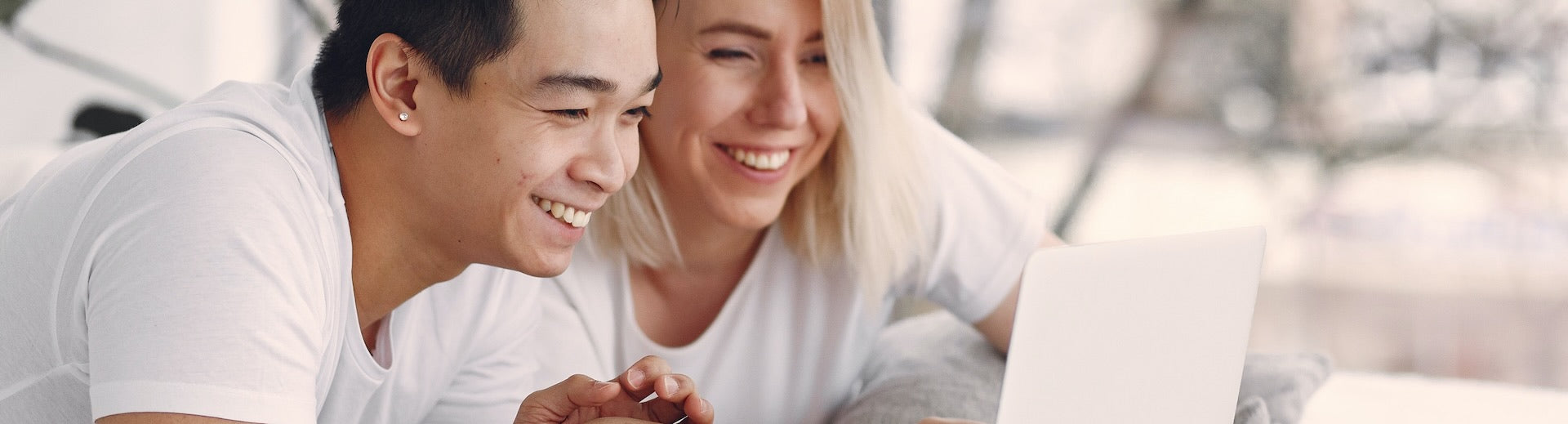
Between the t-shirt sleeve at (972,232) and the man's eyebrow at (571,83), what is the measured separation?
688 mm

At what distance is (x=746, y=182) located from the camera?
1.56 m

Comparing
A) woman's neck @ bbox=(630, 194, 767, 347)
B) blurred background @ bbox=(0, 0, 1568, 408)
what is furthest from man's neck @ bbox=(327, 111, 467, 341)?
blurred background @ bbox=(0, 0, 1568, 408)

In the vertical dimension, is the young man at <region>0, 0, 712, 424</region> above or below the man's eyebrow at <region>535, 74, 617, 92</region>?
below

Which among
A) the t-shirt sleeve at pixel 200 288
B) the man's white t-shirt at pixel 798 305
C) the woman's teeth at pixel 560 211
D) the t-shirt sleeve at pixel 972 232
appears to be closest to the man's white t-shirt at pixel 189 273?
the t-shirt sleeve at pixel 200 288

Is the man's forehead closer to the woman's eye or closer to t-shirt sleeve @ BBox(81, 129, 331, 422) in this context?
t-shirt sleeve @ BBox(81, 129, 331, 422)

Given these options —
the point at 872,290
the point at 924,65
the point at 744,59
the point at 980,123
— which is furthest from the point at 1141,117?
the point at 744,59

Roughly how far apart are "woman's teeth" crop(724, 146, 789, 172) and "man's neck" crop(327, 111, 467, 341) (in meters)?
0.44

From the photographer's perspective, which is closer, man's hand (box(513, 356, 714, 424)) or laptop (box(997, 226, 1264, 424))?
laptop (box(997, 226, 1264, 424))

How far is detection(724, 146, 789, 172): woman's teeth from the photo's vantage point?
1.56m

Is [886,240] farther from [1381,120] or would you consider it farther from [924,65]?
[1381,120]

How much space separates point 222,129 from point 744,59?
0.67 meters

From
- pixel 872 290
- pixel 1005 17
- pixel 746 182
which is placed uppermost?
pixel 1005 17

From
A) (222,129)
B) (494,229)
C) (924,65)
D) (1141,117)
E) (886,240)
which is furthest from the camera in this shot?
(1141,117)

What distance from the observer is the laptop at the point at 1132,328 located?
35.0 inches
